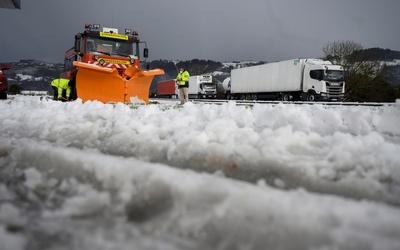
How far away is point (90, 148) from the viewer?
111 inches

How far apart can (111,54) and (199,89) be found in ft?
90.7

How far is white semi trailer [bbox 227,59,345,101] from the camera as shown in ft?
73.2

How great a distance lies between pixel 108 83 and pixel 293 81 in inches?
705

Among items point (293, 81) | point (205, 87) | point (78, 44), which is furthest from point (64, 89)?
point (205, 87)

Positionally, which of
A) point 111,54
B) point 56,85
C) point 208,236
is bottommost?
point 208,236

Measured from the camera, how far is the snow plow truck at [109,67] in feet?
33.9

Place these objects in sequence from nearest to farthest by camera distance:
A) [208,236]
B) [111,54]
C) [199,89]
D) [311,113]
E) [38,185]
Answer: [208,236]
[38,185]
[311,113]
[111,54]
[199,89]

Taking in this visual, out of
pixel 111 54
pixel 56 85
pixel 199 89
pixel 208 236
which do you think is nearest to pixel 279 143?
pixel 208 236

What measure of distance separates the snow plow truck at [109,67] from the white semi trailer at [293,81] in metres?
14.6

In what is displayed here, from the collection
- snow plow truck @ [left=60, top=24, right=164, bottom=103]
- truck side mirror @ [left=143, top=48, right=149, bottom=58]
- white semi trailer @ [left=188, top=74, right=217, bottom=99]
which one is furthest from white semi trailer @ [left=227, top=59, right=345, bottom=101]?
snow plow truck @ [left=60, top=24, right=164, bottom=103]

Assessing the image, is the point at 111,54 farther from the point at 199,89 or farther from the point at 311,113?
the point at 199,89

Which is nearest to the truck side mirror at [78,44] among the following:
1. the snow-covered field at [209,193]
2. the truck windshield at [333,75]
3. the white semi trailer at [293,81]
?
the snow-covered field at [209,193]

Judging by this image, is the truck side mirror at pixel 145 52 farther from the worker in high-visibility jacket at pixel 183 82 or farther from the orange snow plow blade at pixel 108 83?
the worker in high-visibility jacket at pixel 183 82

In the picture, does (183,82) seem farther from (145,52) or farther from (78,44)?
(78,44)
